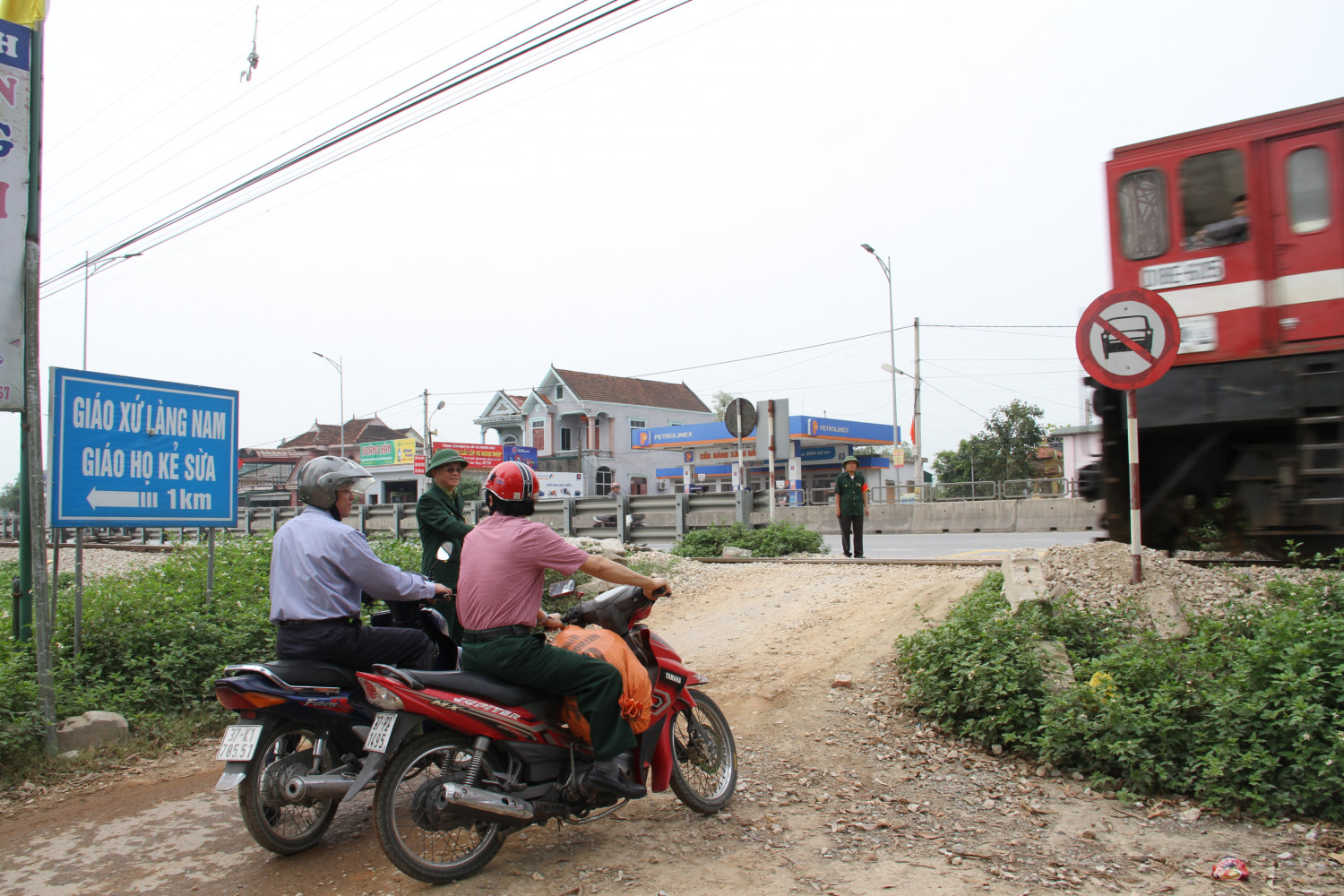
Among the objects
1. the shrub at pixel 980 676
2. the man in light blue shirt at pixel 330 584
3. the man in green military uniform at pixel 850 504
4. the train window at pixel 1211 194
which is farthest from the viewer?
the man in green military uniform at pixel 850 504

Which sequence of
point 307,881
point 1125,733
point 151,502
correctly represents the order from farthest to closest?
1. point 151,502
2. point 1125,733
3. point 307,881

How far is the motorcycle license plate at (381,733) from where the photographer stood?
361 cm

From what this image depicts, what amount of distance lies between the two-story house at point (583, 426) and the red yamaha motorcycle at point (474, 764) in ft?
172

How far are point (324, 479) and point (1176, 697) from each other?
4347 millimetres

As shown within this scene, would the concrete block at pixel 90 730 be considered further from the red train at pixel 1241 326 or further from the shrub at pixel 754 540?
the shrub at pixel 754 540

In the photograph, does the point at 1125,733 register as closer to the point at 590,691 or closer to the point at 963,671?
the point at 963,671

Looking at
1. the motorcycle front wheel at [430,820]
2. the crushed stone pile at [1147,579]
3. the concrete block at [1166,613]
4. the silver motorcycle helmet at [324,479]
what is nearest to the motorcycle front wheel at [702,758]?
the motorcycle front wheel at [430,820]

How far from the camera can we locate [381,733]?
3.63 metres

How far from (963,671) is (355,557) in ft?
11.4

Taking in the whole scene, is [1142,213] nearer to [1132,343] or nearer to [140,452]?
[1132,343]

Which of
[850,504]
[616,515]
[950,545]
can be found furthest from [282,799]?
[950,545]

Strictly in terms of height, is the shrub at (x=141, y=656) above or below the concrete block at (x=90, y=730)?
above

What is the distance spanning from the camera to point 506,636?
3.81 m

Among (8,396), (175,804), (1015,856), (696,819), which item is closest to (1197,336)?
(1015,856)
